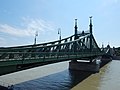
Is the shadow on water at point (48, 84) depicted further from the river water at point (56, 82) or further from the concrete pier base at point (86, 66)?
the concrete pier base at point (86, 66)

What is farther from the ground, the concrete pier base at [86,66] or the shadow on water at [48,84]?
the concrete pier base at [86,66]

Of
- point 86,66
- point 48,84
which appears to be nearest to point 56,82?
point 48,84

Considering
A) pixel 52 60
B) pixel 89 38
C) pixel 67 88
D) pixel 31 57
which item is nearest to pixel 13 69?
pixel 31 57

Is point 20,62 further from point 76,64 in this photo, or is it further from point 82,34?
point 82,34

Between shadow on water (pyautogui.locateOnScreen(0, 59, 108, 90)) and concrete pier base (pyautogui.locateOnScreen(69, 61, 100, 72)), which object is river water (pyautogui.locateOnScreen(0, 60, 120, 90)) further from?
concrete pier base (pyautogui.locateOnScreen(69, 61, 100, 72))

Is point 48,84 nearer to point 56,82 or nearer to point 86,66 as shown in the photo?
point 56,82

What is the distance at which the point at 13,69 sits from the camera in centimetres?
1752

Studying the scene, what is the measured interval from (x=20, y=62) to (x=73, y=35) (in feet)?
142

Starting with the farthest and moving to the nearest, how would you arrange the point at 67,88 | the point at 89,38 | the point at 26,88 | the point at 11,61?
the point at 89,38
the point at 67,88
the point at 26,88
the point at 11,61

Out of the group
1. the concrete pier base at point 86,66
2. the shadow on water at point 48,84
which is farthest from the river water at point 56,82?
the concrete pier base at point 86,66

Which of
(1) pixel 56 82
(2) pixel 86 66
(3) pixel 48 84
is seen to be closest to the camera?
(3) pixel 48 84

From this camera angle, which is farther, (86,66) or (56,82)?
(86,66)

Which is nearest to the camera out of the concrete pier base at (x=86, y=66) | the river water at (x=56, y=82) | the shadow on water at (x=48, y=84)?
the shadow on water at (x=48, y=84)

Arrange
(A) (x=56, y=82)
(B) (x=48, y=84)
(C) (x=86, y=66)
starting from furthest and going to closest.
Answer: (C) (x=86, y=66) < (A) (x=56, y=82) < (B) (x=48, y=84)
